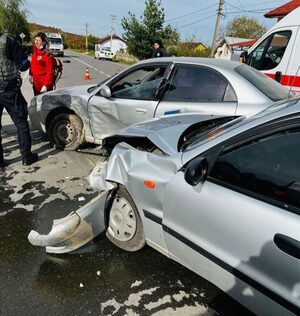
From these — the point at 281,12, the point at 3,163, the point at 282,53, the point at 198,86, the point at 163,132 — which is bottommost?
the point at 3,163

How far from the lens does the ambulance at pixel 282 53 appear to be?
664cm

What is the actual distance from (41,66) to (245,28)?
6349 centimetres

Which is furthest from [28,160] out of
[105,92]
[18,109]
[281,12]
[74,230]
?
[281,12]

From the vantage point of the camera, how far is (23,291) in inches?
100

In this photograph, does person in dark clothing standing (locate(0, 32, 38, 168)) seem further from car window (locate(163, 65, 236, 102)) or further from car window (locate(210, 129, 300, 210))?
car window (locate(210, 129, 300, 210))

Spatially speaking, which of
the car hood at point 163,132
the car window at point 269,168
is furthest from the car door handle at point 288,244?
the car hood at point 163,132

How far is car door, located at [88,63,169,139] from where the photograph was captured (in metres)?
4.49

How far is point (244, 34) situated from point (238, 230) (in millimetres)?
66306

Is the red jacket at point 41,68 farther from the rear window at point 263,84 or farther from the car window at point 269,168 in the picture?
the car window at point 269,168

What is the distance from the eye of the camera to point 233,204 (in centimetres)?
191

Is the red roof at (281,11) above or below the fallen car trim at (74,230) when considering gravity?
above

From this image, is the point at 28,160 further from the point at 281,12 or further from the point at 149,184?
the point at 281,12

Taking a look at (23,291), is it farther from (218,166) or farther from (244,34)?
(244,34)

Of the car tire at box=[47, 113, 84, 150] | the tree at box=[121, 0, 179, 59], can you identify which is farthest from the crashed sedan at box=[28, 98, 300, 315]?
the tree at box=[121, 0, 179, 59]
